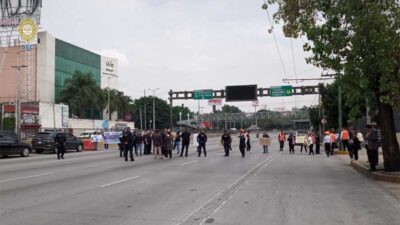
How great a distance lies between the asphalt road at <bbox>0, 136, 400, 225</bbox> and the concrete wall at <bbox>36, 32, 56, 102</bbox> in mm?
76486

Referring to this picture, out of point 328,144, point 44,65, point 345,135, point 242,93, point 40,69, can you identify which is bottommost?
point 328,144

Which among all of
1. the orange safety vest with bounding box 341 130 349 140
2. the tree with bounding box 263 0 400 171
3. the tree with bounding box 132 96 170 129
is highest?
the tree with bounding box 132 96 170 129

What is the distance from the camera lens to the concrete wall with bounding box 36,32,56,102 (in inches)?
3556

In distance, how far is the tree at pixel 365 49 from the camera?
1580 centimetres

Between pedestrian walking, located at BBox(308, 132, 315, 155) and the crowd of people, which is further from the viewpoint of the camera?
pedestrian walking, located at BBox(308, 132, 315, 155)

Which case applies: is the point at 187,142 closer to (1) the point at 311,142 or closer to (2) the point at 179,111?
(1) the point at 311,142

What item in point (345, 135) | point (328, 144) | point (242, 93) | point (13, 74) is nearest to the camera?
point (328, 144)

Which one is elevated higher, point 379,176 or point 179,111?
point 179,111

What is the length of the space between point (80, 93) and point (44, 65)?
9.13 m

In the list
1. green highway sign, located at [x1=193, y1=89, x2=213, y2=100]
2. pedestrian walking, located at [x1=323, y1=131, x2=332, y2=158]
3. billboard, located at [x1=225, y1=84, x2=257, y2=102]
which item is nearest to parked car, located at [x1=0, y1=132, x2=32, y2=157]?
pedestrian walking, located at [x1=323, y1=131, x2=332, y2=158]

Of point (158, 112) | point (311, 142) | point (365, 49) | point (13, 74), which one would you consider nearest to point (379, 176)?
point (365, 49)

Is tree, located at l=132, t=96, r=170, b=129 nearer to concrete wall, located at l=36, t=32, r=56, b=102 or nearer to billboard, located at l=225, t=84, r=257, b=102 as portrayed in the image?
concrete wall, located at l=36, t=32, r=56, b=102

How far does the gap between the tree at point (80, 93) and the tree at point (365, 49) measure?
2952 inches

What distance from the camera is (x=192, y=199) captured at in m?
11.8
